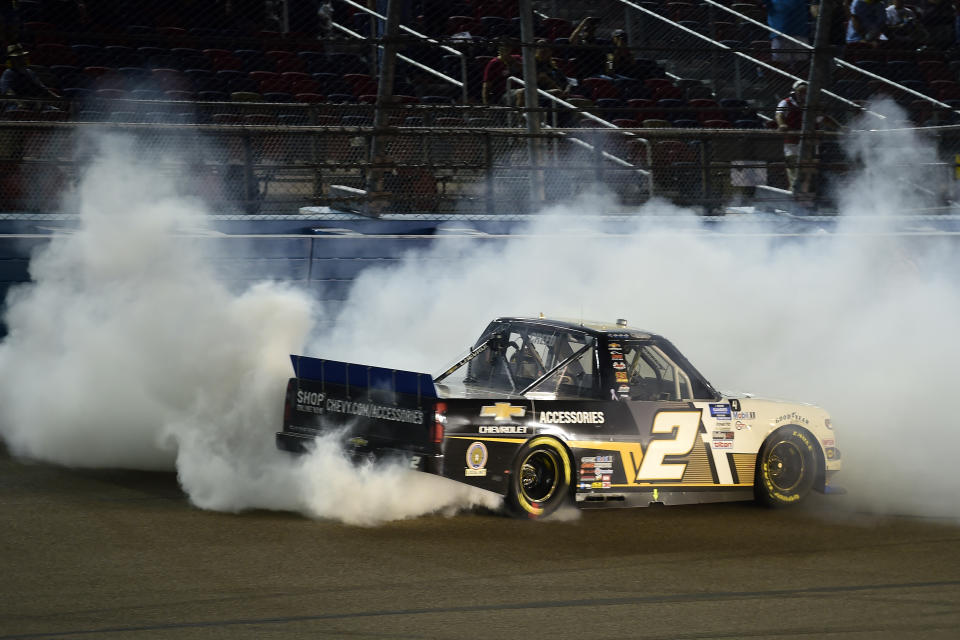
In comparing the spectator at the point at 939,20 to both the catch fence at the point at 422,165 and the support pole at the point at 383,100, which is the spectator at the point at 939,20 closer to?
the catch fence at the point at 422,165

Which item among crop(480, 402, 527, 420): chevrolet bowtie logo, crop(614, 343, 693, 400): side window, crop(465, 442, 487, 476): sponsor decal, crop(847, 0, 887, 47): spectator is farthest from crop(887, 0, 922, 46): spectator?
crop(465, 442, 487, 476): sponsor decal

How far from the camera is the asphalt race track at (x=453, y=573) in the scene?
5.27 meters

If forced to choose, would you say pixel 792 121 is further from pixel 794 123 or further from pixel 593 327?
pixel 593 327

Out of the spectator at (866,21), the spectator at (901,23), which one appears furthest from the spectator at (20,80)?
the spectator at (901,23)

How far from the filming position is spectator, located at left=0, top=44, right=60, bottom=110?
11805 mm

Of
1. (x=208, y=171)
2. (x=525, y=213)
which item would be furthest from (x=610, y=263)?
(x=208, y=171)

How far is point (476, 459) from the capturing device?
24.1 ft

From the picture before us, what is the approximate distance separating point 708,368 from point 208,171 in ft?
16.8

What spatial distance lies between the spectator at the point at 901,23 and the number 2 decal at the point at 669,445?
13.1 meters

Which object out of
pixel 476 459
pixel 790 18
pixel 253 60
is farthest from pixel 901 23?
pixel 476 459

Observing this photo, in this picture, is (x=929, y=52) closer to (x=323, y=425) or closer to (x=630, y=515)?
(x=630, y=515)

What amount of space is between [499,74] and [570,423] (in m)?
6.89

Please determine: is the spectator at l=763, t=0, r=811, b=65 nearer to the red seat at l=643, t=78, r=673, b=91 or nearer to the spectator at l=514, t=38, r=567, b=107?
the red seat at l=643, t=78, r=673, b=91

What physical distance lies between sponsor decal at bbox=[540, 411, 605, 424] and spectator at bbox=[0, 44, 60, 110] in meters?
6.62
